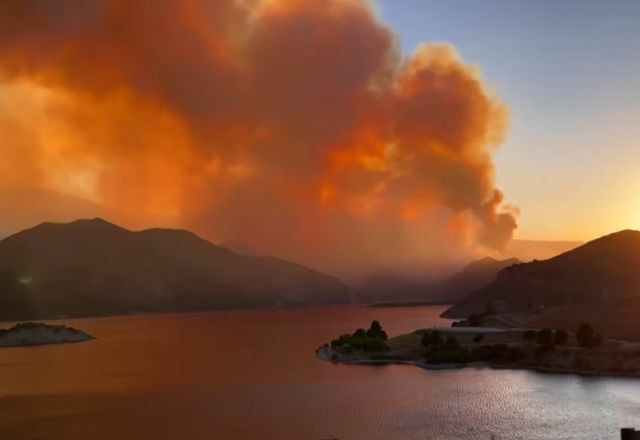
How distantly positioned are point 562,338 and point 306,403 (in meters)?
67.5

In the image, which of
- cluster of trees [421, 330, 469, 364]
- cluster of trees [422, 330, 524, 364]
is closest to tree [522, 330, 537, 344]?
cluster of trees [422, 330, 524, 364]

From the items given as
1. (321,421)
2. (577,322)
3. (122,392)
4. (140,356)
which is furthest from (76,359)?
(577,322)

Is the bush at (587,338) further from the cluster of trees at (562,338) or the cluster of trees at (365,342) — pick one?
the cluster of trees at (365,342)

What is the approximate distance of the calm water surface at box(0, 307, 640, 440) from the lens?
7231cm

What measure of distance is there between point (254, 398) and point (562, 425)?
1799 inches

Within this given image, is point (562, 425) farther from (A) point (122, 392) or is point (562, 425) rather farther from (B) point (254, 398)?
(A) point (122, 392)

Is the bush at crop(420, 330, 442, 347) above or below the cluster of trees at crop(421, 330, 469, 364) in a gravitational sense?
above

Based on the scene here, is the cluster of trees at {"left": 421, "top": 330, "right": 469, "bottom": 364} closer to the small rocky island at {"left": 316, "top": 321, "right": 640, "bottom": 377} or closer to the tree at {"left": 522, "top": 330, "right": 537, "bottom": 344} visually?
the small rocky island at {"left": 316, "top": 321, "right": 640, "bottom": 377}

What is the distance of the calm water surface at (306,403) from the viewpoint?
237 feet

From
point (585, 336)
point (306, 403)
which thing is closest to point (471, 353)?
point (585, 336)

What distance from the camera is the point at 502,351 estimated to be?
132 meters

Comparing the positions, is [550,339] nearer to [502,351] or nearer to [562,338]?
[562,338]

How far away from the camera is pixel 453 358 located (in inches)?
5143

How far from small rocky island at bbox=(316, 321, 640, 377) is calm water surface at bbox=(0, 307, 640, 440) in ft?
24.0
